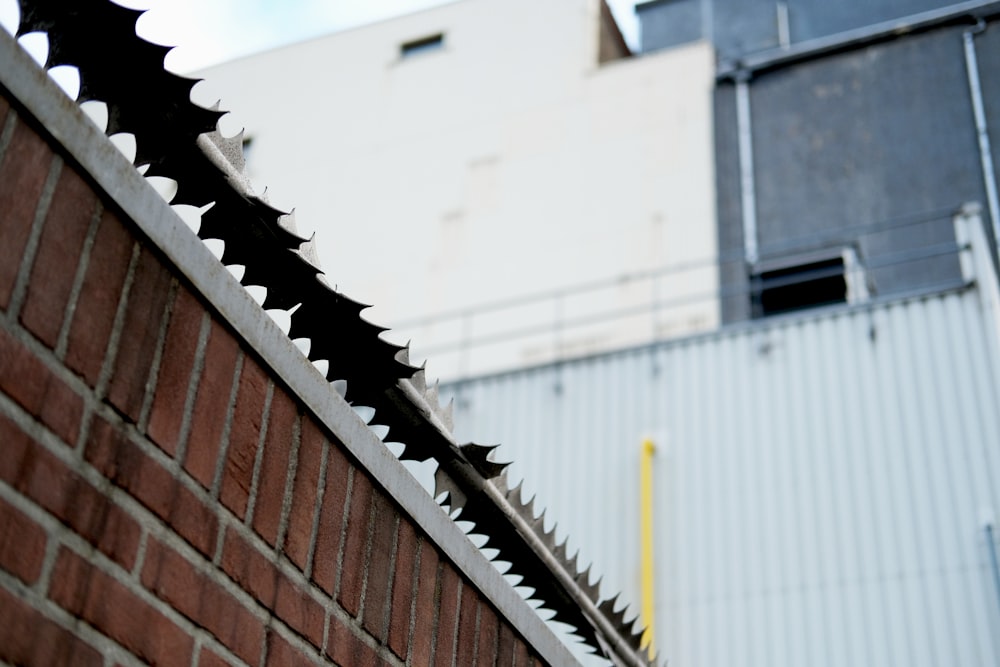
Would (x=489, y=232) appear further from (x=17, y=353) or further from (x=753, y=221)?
(x=17, y=353)

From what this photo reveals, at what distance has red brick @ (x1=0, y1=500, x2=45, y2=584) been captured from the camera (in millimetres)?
1404

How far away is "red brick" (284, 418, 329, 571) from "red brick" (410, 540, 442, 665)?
1.13 ft

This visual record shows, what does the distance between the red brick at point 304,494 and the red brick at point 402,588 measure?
26 cm

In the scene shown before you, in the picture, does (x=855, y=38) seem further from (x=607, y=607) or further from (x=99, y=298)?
(x=99, y=298)

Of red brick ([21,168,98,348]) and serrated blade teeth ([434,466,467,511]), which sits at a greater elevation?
serrated blade teeth ([434,466,467,511])

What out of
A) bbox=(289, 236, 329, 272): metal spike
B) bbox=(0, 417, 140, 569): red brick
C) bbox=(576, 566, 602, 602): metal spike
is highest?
bbox=(289, 236, 329, 272): metal spike

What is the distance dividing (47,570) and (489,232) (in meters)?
14.6

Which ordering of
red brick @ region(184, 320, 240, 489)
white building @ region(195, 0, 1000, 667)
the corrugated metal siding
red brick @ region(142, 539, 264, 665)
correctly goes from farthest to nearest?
white building @ region(195, 0, 1000, 667) → the corrugated metal siding → red brick @ region(184, 320, 240, 489) → red brick @ region(142, 539, 264, 665)

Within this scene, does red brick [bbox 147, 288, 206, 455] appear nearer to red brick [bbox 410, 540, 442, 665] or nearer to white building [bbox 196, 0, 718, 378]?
red brick [bbox 410, 540, 442, 665]

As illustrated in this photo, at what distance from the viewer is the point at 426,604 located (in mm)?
2275

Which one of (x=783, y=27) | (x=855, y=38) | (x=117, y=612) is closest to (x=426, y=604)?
(x=117, y=612)

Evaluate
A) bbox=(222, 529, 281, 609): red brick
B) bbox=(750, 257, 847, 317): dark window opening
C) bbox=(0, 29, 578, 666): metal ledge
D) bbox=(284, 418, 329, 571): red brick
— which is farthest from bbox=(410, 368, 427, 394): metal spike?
bbox=(750, 257, 847, 317): dark window opening

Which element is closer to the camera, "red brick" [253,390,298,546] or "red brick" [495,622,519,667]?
"red brick" [253,390,298,546]

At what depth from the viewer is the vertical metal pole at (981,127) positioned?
1369 centimetres
